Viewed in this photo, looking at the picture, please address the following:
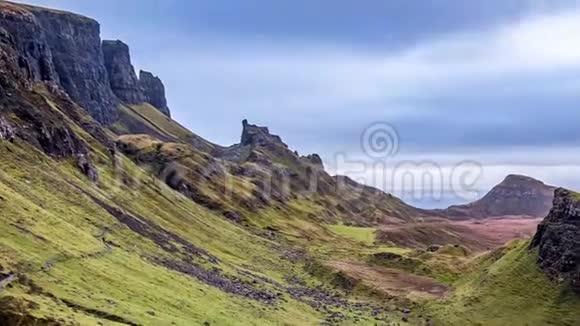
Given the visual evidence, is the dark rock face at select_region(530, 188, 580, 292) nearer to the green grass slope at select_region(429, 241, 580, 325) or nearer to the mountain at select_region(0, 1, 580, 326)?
the mountain at select_region(0, 1, 580, 326)

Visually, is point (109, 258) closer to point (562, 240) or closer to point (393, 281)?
point (393, 281)

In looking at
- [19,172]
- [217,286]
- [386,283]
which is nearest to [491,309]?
[386,283]

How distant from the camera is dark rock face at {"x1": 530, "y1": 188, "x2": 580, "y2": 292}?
12519 centimetres

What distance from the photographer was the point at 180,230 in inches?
7013

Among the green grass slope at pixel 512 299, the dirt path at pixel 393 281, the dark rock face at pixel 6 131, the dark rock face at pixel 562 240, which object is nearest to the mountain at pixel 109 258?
the dark rock face at pixel 6 131

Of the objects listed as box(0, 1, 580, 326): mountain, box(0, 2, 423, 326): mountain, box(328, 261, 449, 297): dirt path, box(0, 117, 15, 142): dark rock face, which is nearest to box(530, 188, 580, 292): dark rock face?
box(0, 1, 580, 326): mountain

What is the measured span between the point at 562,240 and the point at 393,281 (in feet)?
153

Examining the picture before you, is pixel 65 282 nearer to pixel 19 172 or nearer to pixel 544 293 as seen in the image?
pixel 19 172

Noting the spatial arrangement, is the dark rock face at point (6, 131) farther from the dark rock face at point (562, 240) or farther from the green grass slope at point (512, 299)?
the dark rock face at point (562, 240)

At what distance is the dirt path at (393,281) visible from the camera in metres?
146

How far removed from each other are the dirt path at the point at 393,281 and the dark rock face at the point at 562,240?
2394 cm

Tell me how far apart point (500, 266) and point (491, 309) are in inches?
746

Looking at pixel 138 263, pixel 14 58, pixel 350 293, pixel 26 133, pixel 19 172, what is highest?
pixel 14 58

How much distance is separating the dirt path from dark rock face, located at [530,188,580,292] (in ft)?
78.5
